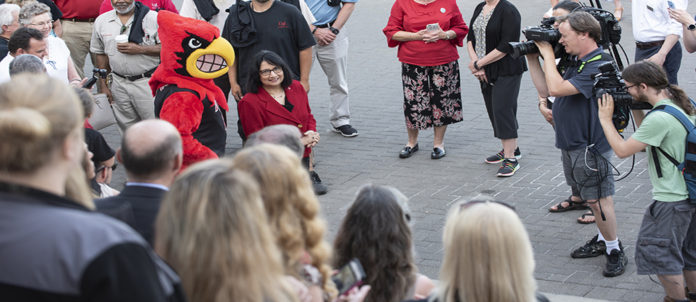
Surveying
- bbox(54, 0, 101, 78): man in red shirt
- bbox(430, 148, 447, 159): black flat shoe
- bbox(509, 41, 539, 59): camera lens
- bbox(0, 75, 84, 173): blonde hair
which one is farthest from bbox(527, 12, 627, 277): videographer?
bbox(54, 0, 101, 78): man in red shirt

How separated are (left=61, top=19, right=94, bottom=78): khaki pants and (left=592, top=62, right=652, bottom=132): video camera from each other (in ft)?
19.7

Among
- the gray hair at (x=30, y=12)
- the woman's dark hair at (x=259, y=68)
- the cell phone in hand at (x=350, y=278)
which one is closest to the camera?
the cell phone in hand at (x=350, y=278)

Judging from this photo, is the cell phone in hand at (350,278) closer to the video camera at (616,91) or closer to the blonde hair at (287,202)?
the blonde hair at (287,202)

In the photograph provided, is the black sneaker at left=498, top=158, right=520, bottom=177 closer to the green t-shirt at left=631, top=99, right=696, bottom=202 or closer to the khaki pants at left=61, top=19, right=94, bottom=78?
the green t-shirt at left=631, top=99, right=696, bottom=202

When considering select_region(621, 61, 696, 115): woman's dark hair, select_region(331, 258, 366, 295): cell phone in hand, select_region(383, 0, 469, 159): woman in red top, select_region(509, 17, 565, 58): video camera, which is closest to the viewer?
select_region(331, 258, 366, 295): cell phone in hand

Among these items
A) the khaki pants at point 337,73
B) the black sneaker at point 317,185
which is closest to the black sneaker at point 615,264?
the black sneaker at point 317,185

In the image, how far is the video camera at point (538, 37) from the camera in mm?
5641

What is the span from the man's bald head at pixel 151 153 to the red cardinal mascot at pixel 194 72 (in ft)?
5.93

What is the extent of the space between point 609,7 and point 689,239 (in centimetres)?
1084

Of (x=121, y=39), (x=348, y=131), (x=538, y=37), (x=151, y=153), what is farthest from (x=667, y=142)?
(x=121, y=39)

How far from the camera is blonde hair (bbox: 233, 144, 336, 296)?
2783 mm

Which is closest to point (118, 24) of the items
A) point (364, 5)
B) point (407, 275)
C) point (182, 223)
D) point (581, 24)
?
point (581, 24)

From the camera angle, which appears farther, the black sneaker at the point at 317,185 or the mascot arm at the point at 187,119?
the black sneaker at the point at 317,185

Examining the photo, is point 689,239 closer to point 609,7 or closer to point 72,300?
point 72,300
